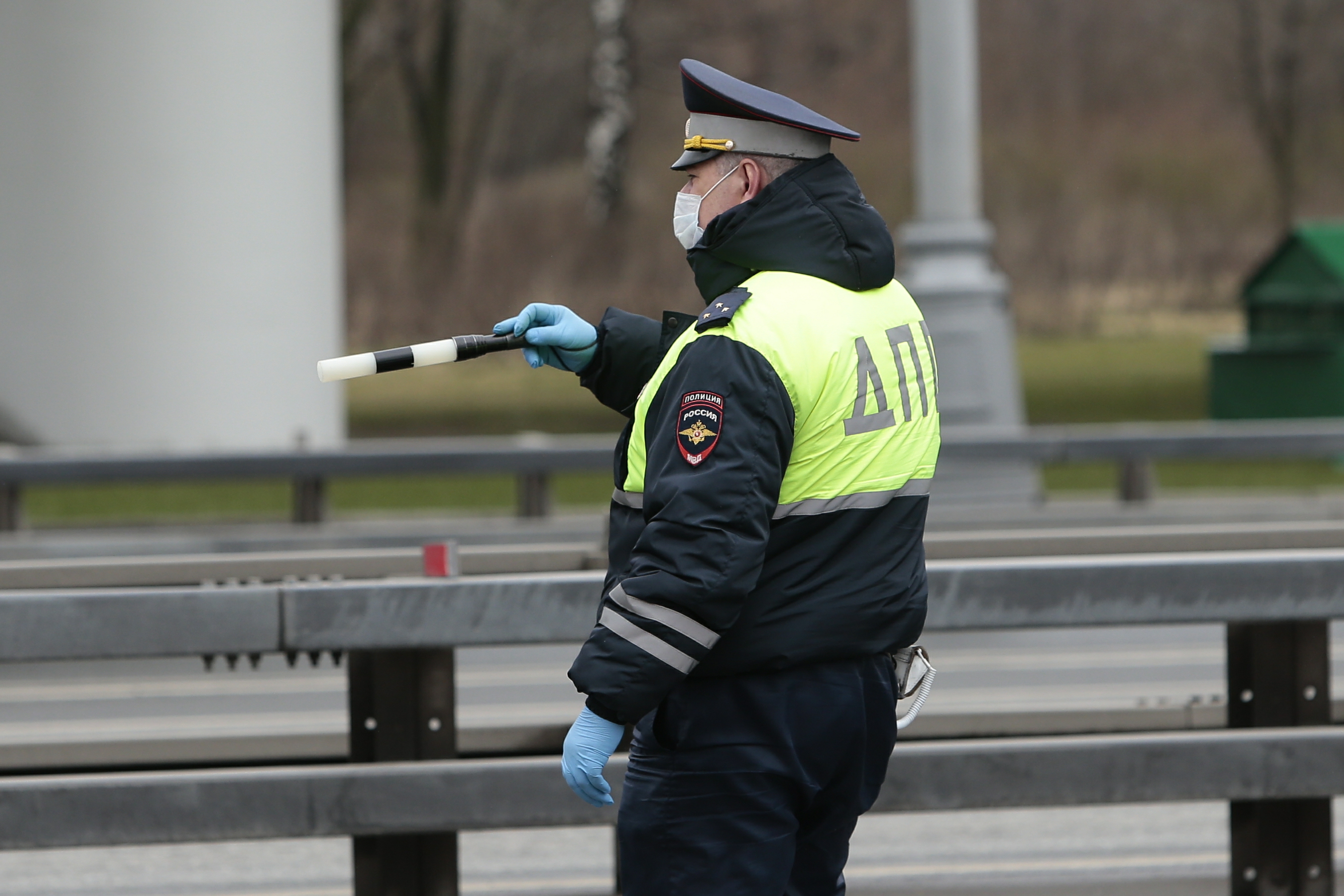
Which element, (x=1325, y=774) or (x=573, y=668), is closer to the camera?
(x=573, y=668)

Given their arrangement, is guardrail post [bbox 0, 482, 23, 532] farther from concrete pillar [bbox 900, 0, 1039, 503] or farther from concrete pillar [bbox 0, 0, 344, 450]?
concrete pillar [bbox 900, 0, 1039, 503]

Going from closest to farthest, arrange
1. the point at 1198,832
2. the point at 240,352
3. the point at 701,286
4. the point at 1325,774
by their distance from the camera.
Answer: the point at 701,286
the point at 1325,774
the point at 1198,832
the point at 240,352

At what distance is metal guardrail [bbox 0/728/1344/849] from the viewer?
4.09 m

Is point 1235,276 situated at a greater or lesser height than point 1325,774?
greater

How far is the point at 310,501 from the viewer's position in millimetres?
10969

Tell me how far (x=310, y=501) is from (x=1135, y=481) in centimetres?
529

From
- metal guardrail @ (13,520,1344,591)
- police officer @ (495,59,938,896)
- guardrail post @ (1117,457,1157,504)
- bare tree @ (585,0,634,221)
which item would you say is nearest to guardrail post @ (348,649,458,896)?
metal guardrail @ (13,520,1344,591)

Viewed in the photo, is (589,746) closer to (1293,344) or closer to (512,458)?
(512,458)

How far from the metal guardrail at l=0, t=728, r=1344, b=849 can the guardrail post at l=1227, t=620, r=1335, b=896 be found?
4.8 inches

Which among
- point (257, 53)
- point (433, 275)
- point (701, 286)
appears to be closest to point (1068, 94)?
point (433, 275)

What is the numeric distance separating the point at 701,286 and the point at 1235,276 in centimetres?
3039

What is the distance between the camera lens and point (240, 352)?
14922mm

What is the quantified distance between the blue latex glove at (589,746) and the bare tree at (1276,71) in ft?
96.2

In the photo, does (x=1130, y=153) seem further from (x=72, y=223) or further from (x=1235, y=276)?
(x=72, y=223)
